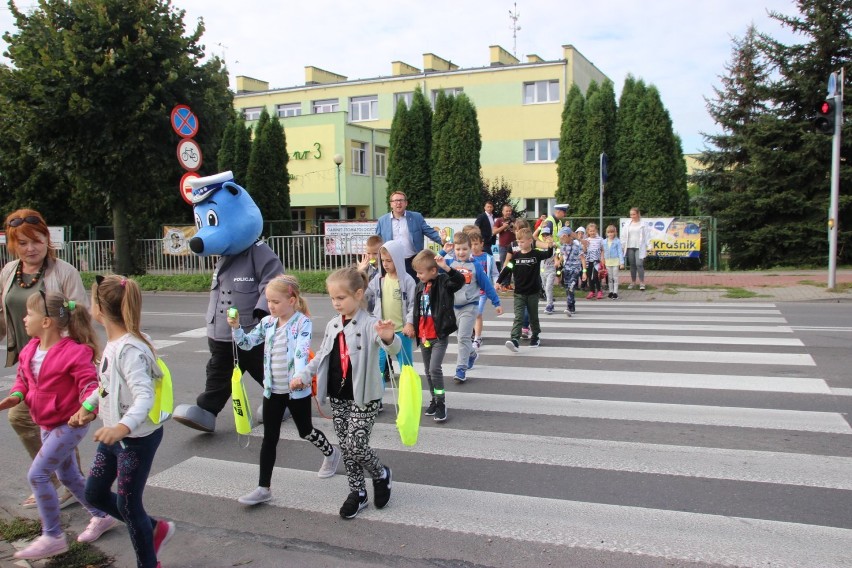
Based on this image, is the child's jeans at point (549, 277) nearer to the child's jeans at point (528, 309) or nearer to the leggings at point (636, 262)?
the child's jeans at point (528, 309)

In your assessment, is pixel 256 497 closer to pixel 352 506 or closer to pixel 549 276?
pixel 352 506

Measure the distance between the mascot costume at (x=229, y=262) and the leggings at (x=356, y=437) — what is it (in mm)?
1549

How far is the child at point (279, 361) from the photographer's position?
427 centimetres

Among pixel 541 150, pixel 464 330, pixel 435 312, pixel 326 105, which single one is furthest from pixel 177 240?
pixel 326 105

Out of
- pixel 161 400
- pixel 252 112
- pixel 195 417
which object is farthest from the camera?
pixel 252 112

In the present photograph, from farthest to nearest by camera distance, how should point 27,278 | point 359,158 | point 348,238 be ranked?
point 359,158 < point 348,238 < point 27,278

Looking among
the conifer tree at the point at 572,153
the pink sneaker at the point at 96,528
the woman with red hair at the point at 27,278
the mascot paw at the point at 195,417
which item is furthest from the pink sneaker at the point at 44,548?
the conifer tree at the point at 572,153

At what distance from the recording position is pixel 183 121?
→ 40.9ft

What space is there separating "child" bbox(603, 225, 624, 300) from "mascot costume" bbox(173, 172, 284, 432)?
1024 cm

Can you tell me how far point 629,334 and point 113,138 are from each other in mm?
13951

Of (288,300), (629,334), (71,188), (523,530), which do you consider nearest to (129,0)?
(71,188)

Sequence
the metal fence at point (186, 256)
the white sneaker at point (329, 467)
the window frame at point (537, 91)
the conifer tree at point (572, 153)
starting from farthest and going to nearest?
the window frame at point (537, 91) → the conifer tree at point (572, 153) → the metal fence at point (186, 256) → the white sneaker at point (329, 467)

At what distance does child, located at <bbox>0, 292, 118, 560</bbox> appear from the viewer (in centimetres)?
381

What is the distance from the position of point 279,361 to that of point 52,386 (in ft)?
4.07
